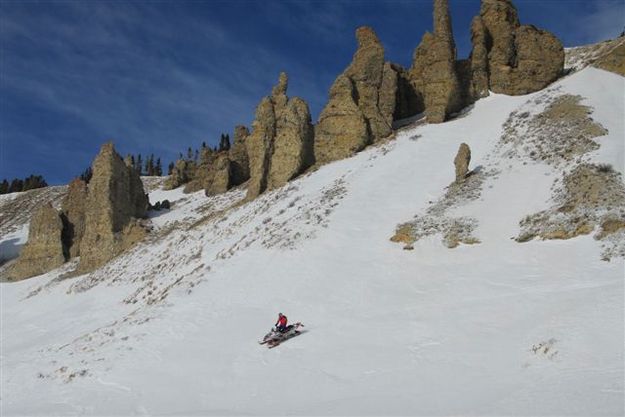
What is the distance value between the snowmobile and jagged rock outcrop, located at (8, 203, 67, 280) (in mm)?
38887

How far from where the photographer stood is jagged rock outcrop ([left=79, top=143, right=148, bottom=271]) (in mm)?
45062

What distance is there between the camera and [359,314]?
19891 mm

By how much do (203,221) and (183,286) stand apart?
59.1 ft

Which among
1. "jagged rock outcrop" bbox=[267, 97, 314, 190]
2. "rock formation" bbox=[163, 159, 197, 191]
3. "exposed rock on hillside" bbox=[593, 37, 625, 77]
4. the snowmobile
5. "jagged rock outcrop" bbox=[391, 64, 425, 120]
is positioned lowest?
the snowmobile

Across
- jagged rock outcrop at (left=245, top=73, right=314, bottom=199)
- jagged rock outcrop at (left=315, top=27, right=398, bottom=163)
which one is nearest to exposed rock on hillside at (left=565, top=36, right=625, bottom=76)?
jagged rock outcrop at (left=315, top=27, right=398, bottom=163)

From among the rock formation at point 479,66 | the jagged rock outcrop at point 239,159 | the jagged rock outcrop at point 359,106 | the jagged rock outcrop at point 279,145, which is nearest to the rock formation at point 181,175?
the jagged rock outcrop at point 239,159

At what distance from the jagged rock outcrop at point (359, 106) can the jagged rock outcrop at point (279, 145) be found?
1290 mm

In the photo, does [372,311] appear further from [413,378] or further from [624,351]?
[624,351]

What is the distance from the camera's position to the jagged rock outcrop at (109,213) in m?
45.1

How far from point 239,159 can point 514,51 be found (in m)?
31.4

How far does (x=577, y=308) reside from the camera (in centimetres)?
1559

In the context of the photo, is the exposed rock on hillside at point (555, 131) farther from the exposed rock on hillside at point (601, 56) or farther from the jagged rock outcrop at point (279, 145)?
the jagged rock outcrop at point (279, 145)

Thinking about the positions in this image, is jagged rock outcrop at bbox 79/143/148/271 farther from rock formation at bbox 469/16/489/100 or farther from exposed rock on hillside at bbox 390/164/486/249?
rock formation at bbox 469/16/489/100

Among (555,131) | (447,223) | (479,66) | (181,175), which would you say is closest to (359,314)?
(447,223)
